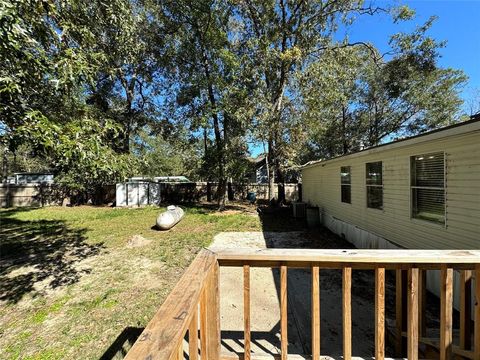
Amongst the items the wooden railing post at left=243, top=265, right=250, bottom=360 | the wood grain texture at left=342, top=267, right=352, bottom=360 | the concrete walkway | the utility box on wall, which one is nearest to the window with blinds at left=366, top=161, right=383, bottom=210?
the concrete walkway

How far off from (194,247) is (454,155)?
561 centimetres

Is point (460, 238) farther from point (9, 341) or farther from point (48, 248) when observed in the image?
point (48, 248)

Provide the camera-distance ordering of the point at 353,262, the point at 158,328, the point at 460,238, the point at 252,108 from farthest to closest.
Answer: the point at 252,108 < the point at 460,238 < the point at 353,262 < the point at 158,328

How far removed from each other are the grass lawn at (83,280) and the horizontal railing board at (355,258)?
2284mm

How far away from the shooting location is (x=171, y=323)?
3.01 ft

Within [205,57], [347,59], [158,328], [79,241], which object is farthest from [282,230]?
[205,57]

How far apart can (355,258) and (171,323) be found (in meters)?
1.13

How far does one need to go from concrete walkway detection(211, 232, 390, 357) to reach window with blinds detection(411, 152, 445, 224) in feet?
4.88

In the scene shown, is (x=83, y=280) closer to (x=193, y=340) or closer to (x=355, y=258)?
(x=193, y=340)

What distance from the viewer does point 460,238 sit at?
11.6 feet

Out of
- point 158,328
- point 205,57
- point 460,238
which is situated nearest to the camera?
point 158,328

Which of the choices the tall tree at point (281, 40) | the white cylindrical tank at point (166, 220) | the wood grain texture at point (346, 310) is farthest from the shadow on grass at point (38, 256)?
the tall tree at point (281, 40)

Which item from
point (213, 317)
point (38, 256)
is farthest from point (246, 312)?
point (38, 256)

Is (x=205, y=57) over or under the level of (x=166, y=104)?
over
